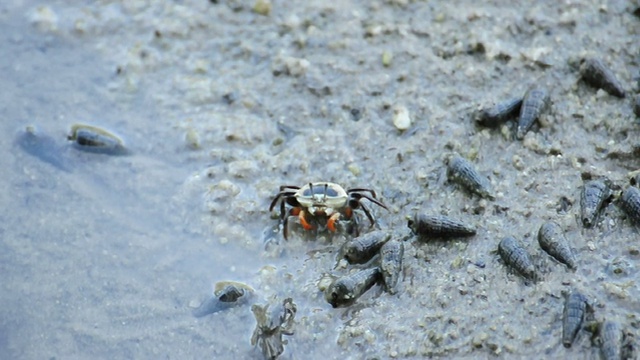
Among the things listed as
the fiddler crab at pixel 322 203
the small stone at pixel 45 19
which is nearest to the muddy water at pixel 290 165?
the small stone at pixel 45 19

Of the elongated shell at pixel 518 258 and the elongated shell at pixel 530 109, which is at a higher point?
the elongated shell at pixel 530 109

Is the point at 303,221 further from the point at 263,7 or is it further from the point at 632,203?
the point at 263,7

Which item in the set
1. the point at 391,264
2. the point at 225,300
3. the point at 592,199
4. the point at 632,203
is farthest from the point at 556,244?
the point at 225,300

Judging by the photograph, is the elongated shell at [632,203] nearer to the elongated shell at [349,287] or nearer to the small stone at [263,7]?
the elongated shell at [349,287]

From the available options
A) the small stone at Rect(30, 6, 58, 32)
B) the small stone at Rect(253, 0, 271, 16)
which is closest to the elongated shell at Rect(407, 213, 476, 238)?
the small stone at Rect(253, 0, 271, 16)

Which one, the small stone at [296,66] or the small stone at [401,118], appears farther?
the small stone at [296,66]

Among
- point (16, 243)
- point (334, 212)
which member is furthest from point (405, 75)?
point (16, 243)
